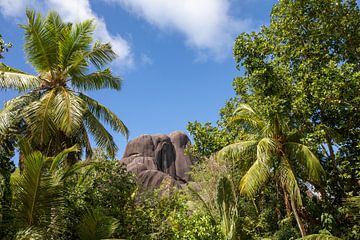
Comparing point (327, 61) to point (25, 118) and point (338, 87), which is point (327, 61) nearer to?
point (338, 87)

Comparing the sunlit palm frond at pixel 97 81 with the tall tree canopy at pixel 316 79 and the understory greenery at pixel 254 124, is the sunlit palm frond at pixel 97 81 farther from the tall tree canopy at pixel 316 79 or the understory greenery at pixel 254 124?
the tall tree canopy at pixel 316 79

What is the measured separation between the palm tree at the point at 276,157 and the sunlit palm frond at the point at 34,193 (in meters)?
6.27

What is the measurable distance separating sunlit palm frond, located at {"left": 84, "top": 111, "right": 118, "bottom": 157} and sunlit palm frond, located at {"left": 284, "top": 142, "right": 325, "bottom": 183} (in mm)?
5991

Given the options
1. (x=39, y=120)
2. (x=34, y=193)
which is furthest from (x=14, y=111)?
(x=34, y=193)

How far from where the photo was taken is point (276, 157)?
43.9 feet

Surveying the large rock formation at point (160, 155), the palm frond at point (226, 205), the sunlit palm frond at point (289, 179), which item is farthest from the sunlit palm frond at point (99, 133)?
the large rock formation at point (160, 155)

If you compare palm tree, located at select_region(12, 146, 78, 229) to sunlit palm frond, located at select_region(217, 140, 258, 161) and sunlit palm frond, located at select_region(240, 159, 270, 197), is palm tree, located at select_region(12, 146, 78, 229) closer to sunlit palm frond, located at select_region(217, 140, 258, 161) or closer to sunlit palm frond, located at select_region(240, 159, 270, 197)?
sunlit palm frond, located at select_region(240, 159, 270, 197)

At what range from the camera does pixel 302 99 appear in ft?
42.3

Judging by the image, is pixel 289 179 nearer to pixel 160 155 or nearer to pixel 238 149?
pixel 238 149

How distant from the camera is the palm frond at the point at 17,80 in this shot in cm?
1236

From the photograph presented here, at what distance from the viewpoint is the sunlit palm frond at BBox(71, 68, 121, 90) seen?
44.7 feet

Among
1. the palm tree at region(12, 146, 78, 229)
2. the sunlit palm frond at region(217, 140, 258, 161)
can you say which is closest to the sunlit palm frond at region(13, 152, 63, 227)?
the palm tree at region(12, 146, 78, 229)

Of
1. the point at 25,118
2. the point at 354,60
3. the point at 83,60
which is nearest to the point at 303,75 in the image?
the point at 354,60

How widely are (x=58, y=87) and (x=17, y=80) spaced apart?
4.23ft
